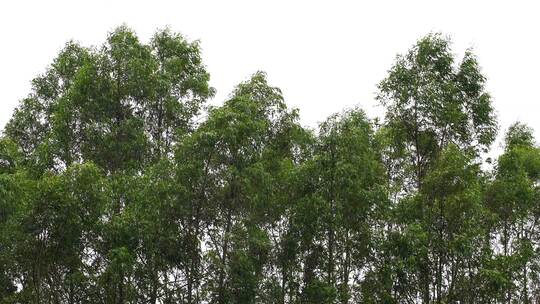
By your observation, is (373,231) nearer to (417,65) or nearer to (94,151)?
(417,65)

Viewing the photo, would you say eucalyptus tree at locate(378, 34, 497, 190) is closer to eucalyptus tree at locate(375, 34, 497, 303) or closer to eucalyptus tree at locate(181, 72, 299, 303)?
eucalyptus tree at locate(375, 34, 497, 303)

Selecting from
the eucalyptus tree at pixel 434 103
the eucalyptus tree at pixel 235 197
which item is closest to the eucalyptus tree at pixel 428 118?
the eucalyptus tree at pixel 434 103

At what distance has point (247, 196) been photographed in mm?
13383

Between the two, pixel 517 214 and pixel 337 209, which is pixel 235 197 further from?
pixel 517 214

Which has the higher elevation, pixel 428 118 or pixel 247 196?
pixel 428 118

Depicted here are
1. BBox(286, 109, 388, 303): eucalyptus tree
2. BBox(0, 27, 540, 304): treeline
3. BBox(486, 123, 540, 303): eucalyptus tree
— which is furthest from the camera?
BBox(486, 123, 540, 303): eucalyptus tree

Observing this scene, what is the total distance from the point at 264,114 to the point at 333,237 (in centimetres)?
361

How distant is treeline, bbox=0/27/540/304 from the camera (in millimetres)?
12695

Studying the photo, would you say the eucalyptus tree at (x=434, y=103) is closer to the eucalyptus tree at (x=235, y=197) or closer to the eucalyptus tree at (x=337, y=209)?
the eucalyptus tree at (x=337, y=209)

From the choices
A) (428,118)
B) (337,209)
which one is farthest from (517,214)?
(337,209)

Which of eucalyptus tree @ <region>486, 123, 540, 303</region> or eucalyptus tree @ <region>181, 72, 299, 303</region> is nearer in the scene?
eucalyptus tree @ <region>181, 72, 299, 303</region>

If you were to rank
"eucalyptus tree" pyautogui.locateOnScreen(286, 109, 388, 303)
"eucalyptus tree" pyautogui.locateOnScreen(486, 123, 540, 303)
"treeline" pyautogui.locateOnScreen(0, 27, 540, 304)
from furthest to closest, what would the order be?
"eucalyptus tree" pyautogui.locateOnScreen(486, 123, 540, 303) → "eucalyptus tree" pyautogui.locateOnScreen(286, 109, 388, 303) → "treeline" pyautogui.locateOnScreen(0, 27, 540, 304)

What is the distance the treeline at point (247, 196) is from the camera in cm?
1270

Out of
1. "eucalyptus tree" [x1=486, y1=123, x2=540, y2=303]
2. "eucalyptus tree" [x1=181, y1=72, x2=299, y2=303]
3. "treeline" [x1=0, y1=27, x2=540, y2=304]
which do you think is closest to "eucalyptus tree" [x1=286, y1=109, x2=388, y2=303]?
"treeline" [x1=0, y1=27, x2=540, y2=304]
